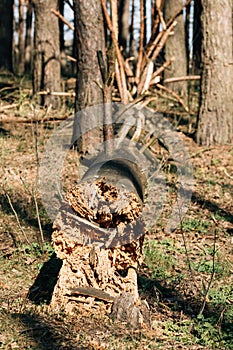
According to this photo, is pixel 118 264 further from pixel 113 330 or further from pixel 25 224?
pixel 25 224

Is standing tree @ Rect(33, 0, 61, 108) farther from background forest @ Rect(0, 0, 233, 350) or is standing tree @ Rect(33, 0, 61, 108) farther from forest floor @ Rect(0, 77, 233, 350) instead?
forest floor @ Rect(0, 77, 233, 350)

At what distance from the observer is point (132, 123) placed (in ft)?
30.9

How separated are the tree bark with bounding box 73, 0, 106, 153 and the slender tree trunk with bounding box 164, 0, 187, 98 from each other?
174 inches

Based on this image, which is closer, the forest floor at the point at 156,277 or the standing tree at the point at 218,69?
the forest floor at the point at 156,277

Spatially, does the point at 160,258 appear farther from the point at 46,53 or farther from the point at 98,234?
the point at 46,53

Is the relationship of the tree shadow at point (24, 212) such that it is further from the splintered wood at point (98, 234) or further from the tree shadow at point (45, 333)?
the tree shadow at point (45, 333)

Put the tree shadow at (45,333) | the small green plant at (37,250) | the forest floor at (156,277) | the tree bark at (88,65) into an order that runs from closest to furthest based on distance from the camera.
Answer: the tree shadow at (45,333) → the forest floor at (156,277) → the small green plant at (37,250) → the tree bark at (88,65)

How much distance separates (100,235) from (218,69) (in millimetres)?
5629

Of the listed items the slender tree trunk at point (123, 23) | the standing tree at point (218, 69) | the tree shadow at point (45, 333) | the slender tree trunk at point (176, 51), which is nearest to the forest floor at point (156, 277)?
the tree shadow at point (45, 333)

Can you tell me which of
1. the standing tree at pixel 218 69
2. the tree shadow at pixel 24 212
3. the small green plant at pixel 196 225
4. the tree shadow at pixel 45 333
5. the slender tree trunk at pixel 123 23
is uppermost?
the slender tree trunk at pixel 123 23

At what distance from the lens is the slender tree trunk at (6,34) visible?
1589cm

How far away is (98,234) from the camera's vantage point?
17.6ft

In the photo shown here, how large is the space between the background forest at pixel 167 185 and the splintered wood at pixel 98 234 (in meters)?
0.35

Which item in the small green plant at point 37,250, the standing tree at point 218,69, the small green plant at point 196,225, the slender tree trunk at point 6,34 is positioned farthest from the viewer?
the slender tree trunk at point 6,34
